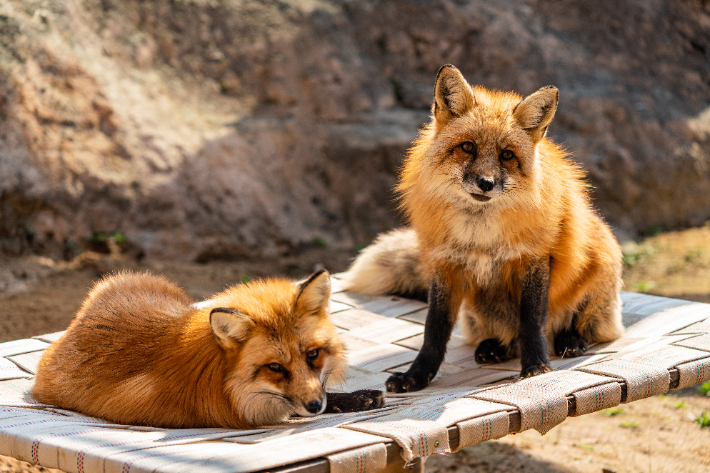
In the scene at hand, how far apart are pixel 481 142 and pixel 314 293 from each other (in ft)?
3.15

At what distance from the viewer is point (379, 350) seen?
10.8 ft

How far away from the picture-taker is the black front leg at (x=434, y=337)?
9.23 ft

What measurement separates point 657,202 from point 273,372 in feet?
22.1

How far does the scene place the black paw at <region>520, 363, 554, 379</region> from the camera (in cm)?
266

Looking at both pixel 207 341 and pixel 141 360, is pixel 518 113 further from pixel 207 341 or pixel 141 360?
pixel 141 360

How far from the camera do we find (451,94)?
275 cm

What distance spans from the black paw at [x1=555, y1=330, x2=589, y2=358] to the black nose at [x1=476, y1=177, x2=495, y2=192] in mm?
1022

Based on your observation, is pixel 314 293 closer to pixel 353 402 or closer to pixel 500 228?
pixel 353 402

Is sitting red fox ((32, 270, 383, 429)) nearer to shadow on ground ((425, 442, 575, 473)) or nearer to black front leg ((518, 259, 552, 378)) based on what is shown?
black front leg ((518, 259, 552, 378))

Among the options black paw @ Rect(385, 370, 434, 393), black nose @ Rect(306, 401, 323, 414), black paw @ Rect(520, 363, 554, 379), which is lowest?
black paw @ Rect(385, 370, 434, 393)

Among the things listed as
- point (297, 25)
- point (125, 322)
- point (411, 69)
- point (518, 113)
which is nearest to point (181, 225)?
point (297, 25)

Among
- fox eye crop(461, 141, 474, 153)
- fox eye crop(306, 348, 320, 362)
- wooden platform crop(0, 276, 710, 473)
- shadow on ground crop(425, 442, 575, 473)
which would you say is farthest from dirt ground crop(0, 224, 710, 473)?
fox eye crop(461, 141, 474, 153)

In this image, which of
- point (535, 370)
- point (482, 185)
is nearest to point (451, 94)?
point (482, 185)

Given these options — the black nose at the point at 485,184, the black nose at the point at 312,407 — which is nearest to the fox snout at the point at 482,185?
the black nose at the point at 485,184
